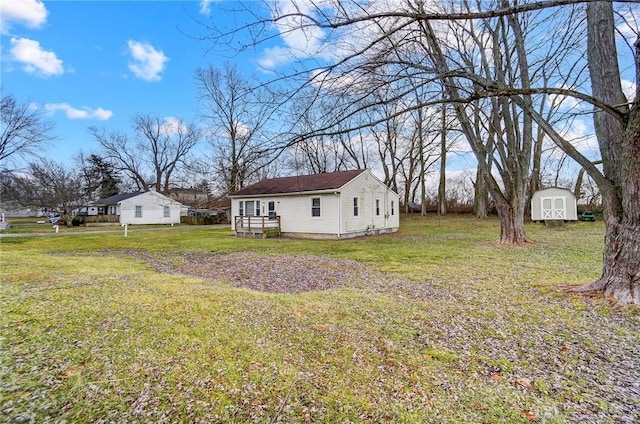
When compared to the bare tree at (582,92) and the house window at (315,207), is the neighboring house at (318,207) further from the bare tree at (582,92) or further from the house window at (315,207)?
the bare tree at (582,92)

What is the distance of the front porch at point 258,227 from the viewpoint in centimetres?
1689

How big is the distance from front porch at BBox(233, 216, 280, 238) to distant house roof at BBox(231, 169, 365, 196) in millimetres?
1540

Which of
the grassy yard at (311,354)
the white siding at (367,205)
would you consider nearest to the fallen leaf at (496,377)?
the grassy yard at (311,354)

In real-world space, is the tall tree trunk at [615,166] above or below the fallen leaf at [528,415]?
above

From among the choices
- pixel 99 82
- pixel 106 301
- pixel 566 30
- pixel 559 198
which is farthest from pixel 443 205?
pixel 106 301

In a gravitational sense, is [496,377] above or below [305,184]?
below

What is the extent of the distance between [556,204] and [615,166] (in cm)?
1969

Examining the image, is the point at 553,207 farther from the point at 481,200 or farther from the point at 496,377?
the point at 496,377

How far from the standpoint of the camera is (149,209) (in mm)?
31078

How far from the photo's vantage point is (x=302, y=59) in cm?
400

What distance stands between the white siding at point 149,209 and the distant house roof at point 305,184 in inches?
571

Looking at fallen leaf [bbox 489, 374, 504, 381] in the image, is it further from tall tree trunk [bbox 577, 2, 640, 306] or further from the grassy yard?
tall tree trunk [bbox 577, 2, 640, 306]

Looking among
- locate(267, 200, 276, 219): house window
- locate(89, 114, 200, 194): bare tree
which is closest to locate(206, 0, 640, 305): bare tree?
locate(267, 200, 276, 219): house window

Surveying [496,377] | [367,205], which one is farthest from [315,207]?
[496,377]
